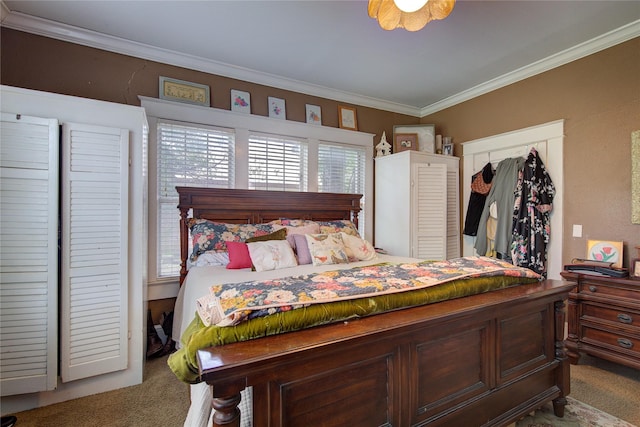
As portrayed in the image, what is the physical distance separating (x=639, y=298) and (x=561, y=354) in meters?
0.96

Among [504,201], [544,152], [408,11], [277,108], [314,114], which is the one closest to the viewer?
[408,11]

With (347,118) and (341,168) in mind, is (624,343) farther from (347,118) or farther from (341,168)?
(347,118)

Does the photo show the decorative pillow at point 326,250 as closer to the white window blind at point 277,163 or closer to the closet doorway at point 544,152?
the white window blind at point 277,163

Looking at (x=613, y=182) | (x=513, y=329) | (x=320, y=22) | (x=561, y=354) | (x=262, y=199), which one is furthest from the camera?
(x=262, y=199)

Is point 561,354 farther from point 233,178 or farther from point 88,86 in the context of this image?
point 88,86

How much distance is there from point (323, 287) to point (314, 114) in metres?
2.73

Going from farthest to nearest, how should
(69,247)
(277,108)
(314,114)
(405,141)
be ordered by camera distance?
(405,141) → (314,114) → (277,108) → (69,247)

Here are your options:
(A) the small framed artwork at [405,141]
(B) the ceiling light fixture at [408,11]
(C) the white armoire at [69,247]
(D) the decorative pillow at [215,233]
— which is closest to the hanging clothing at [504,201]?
(A) the small framed artwork at [405,141]

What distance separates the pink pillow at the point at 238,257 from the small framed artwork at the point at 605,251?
2984mm

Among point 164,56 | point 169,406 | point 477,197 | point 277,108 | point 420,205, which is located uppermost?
point 164,56

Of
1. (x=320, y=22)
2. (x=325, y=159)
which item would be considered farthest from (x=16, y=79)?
(x=325, y=159)

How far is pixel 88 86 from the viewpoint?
2.60 m

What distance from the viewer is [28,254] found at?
73.5 inches

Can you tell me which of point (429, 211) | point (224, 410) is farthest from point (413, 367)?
point (429, 211)
